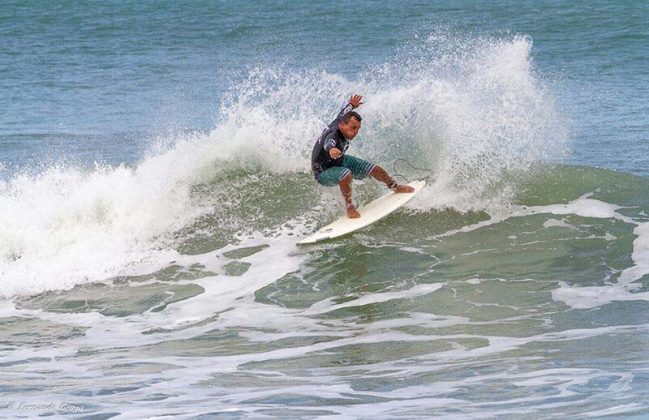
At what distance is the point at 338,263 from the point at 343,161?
4.35 ft

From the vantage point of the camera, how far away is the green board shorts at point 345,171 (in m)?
11.7

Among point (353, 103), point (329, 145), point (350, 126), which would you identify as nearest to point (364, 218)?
point (329, 145)

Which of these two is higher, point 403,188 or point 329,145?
point 329,145

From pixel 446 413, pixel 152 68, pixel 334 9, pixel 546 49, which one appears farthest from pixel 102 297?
pixel 334 9

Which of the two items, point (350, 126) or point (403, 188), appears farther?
point (403, 188)

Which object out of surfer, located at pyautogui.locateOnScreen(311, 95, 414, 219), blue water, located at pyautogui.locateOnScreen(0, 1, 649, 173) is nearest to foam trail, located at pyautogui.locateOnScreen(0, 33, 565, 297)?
surfer, located at pyautogui.locateOnScreen(311, 95, 414, 219)

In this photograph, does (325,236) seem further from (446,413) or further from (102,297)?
(446,413)

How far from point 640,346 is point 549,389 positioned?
1.48 m

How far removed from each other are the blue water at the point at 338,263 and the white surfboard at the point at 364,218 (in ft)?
0.48

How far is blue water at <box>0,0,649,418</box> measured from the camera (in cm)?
709

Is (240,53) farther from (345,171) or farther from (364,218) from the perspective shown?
(345,171)

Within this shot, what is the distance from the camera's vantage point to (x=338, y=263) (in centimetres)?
1138

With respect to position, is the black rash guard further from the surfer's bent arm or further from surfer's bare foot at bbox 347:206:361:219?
surfer's bare foot at bbox 347:206:361:219

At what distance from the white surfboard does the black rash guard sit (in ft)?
2.09
